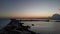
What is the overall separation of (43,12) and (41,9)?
46mm

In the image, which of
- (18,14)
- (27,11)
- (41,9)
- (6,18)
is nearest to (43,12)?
(41,9)

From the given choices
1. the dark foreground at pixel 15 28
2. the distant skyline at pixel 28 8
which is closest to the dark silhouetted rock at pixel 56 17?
the distant skyline at pixel 28 8

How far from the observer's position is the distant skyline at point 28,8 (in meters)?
1.53

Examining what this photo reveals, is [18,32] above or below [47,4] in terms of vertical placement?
below

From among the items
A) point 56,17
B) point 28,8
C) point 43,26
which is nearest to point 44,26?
point 43,26

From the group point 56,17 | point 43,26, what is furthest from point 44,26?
point 56,17

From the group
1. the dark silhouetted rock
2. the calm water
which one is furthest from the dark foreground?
the dark silhouetted rock

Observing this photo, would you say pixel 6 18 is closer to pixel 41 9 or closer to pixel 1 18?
pixel 1 18

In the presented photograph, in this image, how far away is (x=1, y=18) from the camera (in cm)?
152

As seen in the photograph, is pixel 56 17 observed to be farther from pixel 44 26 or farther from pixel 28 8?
pixel 28 8

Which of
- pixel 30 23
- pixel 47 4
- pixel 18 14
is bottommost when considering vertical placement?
pixel 30 23

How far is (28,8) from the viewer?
153cm

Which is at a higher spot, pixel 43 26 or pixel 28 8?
pixel 28 8

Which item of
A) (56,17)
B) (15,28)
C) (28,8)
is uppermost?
(28,8)
